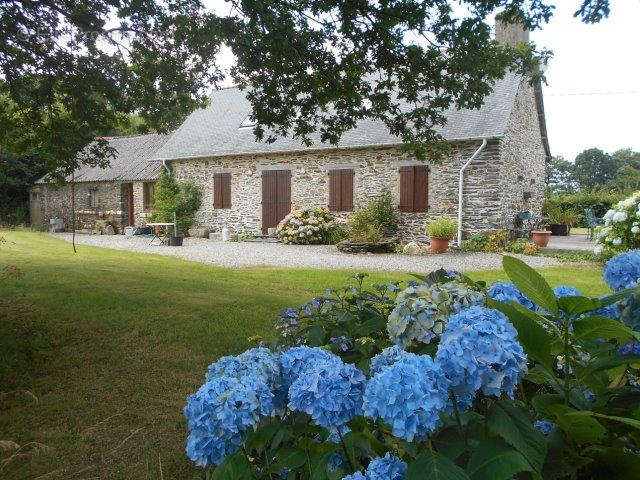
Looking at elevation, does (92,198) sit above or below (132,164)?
below

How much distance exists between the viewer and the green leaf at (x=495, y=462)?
36.8 inches

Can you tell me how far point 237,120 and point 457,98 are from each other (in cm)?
1609

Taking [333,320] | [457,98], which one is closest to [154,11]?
[457,98]

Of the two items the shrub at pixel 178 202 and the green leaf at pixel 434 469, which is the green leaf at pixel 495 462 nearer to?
the green leaf at pixel 434 469

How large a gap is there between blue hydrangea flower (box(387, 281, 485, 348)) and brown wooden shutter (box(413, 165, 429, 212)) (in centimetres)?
1390

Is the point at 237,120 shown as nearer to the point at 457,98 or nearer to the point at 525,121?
the point at 525,121

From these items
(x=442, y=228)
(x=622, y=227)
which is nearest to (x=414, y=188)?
(x=442, y=228)

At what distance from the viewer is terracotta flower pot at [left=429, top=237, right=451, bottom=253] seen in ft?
44.9

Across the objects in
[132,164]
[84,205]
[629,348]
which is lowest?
[629,348]

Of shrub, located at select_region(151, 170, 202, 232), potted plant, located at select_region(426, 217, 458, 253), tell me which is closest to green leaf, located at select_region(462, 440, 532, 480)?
potted plant, located at select_region(426, 217, 458, 253)

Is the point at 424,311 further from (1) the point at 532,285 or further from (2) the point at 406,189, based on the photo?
(2) the point at 406,189

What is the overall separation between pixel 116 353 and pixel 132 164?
2192 cm

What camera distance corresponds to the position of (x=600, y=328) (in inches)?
44.8

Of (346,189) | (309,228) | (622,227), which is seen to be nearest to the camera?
(622,227)
